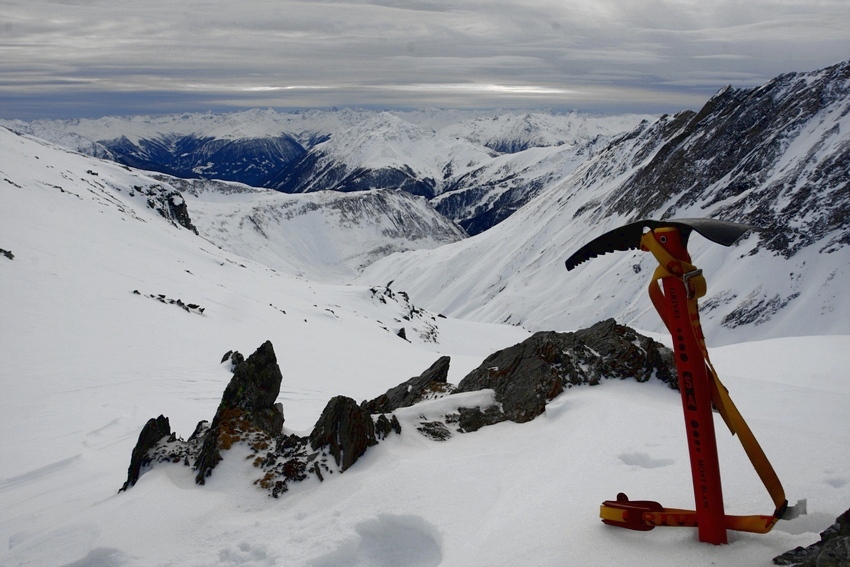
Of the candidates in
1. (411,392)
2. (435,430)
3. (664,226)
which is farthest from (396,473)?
(664,226)

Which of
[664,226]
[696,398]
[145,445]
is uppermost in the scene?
[664,226]

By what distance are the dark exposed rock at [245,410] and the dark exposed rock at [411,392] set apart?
2.10 m

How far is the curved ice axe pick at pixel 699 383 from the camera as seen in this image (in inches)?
178

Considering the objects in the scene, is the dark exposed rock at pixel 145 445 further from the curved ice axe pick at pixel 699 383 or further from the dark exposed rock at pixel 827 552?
the dark exposed rock at pixel 827 552

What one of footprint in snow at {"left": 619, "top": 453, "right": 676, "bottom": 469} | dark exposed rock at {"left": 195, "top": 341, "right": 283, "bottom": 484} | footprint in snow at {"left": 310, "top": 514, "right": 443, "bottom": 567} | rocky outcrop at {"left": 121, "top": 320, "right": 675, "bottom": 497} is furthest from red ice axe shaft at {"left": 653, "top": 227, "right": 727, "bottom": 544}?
dark exposed rock at {"left": 195, "top": 341, "right": 283, "bottom": 484}

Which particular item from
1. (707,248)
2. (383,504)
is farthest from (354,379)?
(707,248)

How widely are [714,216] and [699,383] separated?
124 metres

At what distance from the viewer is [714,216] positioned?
113 metres

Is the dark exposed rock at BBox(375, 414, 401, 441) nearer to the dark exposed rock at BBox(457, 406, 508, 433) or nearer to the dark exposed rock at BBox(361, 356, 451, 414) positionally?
the dark exposed rock at BBox(457, 406, 508, 433)

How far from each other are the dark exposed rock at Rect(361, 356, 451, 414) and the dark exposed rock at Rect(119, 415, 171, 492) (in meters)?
3.83

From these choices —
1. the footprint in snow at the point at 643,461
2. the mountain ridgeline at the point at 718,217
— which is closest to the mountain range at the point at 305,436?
the footprint in snow at the point at 643,461

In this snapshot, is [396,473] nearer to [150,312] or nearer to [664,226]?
[664,226]

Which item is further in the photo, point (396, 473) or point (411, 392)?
point (411, 392)

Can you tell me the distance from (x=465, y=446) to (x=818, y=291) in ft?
311
